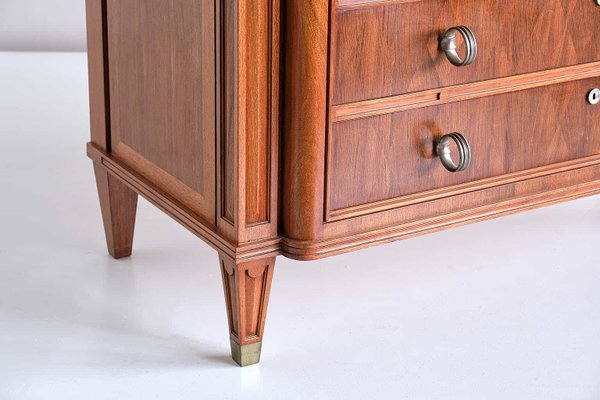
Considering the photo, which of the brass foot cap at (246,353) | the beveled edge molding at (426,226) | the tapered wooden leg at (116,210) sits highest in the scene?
the beveled edge molding at (426,226)

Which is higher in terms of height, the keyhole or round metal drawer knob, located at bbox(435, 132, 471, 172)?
the keyhole

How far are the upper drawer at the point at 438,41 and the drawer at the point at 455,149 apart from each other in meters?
0.04

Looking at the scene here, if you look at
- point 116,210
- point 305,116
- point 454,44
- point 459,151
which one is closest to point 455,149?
point 459,151

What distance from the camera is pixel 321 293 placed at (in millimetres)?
1915

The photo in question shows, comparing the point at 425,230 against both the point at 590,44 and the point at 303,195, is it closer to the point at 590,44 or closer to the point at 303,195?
the point at 303,195

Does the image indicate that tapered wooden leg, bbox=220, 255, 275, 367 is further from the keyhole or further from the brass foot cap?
the keyhole

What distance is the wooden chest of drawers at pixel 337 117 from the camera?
1541mm

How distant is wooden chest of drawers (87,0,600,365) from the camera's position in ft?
5.06

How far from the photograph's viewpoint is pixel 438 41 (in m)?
1.63

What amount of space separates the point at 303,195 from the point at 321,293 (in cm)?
37

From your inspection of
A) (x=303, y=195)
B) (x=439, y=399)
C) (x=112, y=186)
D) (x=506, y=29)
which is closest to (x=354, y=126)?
(x=303, y=195)

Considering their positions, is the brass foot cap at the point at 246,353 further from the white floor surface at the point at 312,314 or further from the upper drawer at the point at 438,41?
the upper drawer at the point at 438,41

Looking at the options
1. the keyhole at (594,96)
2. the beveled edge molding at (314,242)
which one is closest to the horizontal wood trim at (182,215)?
the beveled edge molding at (314,242)

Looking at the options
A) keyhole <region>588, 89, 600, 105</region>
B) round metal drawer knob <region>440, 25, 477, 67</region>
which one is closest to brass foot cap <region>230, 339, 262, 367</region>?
round metal drawer knob <region>440, 25, 477, 67</region>
